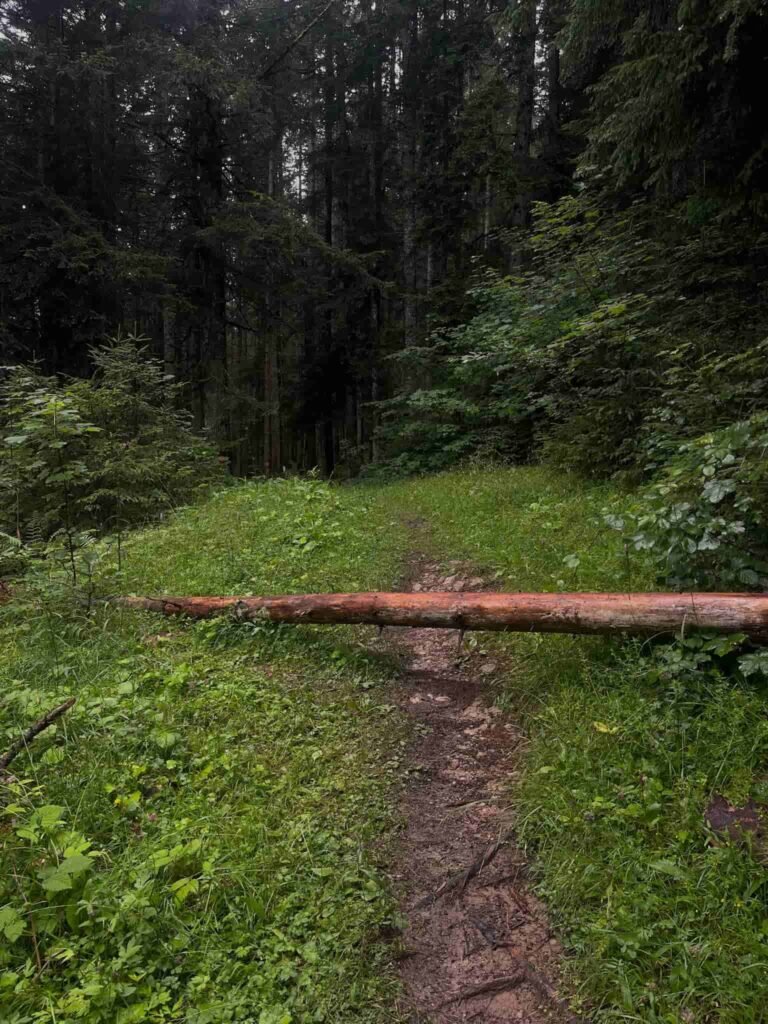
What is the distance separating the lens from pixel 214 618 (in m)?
5.27

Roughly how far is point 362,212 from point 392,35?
20.3 ft

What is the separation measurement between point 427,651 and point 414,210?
18.7 meters

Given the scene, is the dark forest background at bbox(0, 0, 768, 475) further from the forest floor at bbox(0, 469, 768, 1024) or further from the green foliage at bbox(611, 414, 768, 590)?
the forest floor at bbox(0, 469, 768, 1024)

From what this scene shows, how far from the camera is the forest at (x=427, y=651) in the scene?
7.35ft

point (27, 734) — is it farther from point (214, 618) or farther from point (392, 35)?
point (392, 35)

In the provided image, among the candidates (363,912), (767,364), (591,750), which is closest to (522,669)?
(591,750)

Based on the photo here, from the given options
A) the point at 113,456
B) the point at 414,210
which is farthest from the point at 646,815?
the point at 414,210

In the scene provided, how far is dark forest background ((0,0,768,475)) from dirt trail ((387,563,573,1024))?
3.40 m

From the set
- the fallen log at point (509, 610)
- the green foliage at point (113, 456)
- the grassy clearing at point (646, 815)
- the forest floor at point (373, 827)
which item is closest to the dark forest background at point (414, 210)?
the green foliage at point (113, 456)

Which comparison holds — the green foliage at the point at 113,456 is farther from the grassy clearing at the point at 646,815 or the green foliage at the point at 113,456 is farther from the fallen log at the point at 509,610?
the grassy clearing at the point at 646,815

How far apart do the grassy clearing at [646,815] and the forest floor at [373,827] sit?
0.04 ft

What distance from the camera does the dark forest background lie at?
629cm

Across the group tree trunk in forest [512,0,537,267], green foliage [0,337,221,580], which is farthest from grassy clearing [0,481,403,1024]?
tree trunk in forest [512,0,537,267]

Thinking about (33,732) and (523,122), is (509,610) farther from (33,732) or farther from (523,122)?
(523,122)
